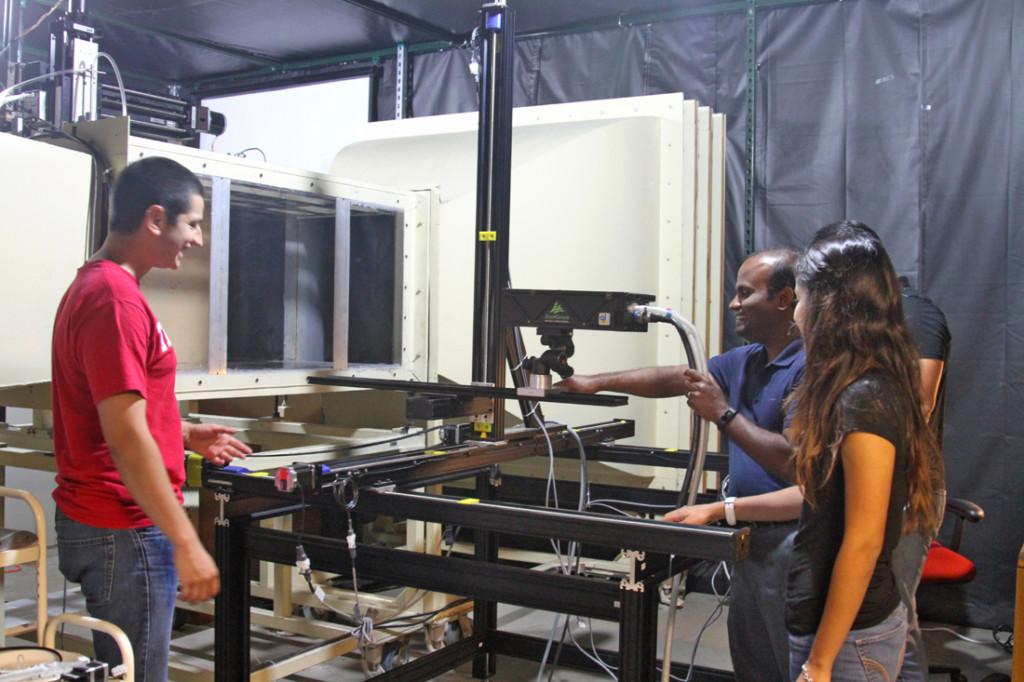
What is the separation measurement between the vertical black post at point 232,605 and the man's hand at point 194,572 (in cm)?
51

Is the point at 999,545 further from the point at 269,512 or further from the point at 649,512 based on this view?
the point at 269,512

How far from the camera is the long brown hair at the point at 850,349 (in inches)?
51.1

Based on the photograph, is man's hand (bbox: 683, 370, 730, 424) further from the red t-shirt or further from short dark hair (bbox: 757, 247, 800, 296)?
the red t-shirt

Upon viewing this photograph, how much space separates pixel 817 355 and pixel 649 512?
47.3 inches

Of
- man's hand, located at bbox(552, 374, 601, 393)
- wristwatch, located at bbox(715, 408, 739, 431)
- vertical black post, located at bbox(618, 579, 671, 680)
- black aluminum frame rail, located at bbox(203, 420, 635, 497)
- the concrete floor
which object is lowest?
the concrete floor

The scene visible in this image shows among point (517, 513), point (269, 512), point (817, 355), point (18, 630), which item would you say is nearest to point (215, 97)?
point (18, 630)

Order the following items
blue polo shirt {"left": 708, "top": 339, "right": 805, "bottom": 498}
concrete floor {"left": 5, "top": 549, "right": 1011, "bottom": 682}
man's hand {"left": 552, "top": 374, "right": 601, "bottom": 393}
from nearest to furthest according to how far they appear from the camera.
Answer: blue polo shirt {"left": 708, "top": 339, "right": 805, "bottom": 498} → man's hand {"left": 552, "top": 374, "right": 601, "bottom": 393} → concrete floor {"left": 5, "top": 549, "right": 1011, "bottom": 682}

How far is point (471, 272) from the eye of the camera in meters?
3.49

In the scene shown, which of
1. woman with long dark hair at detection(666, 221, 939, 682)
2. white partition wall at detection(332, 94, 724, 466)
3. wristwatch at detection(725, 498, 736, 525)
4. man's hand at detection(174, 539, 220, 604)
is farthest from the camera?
white partition wall at detection(332, 94, 724, 466)

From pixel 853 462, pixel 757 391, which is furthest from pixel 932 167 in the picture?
pixel 853 462

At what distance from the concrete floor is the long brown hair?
1732 millimetres

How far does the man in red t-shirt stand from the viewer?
1486mm

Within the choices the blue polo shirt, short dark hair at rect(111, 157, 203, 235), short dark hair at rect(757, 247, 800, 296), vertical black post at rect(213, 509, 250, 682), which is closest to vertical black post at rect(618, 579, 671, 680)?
the blue polo shirt

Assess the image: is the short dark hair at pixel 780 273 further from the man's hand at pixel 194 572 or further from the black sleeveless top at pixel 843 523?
the man's hand at pixel 194 572
